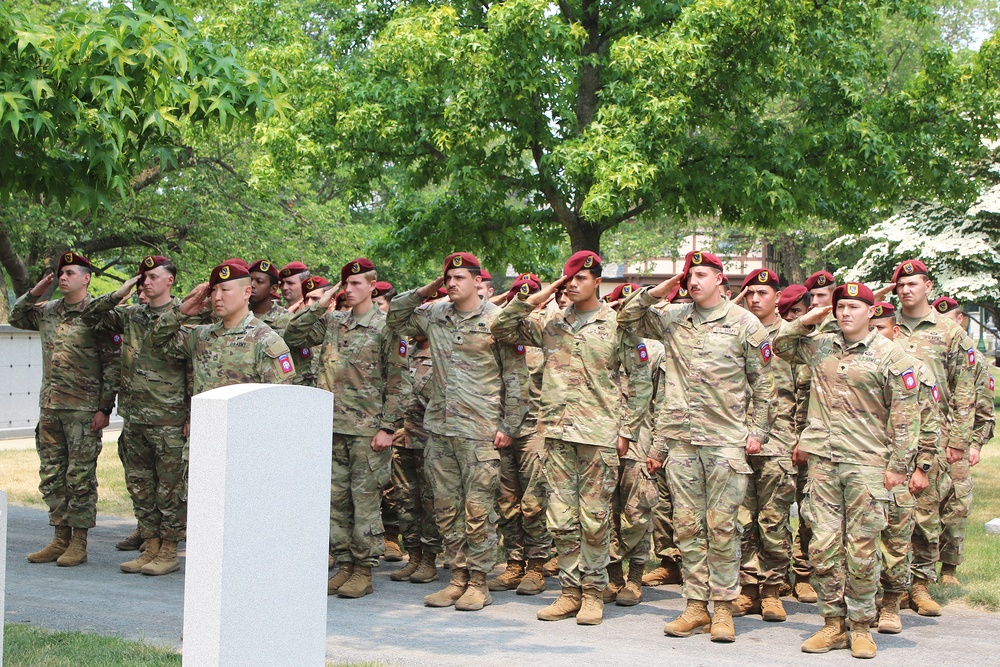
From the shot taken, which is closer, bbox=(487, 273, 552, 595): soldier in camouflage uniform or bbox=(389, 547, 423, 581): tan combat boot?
bbox=(487, 273, 552, 595): soldier in camouflage uniform

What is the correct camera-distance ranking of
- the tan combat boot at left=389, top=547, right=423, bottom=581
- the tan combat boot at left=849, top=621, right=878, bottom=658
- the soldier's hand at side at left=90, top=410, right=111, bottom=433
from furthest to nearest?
the soldier's hand at side at left=90, top=410, right=111, bottom=433, the tan combat boot at left=389, top=547, right=423, bottom=581, the tan combat boot at left=849, top=621, right=878, bottom=658

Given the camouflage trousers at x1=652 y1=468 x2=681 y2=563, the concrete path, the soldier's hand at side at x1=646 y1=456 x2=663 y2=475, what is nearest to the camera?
the concrete path

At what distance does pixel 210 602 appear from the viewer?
365 cm

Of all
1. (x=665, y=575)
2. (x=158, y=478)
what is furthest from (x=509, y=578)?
(x=158, y=478)

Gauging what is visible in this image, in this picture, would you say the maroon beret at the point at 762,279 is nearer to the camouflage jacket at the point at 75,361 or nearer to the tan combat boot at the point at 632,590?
the tan combat boot at the point at 632,590

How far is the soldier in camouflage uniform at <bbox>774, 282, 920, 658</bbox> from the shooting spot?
687 cm

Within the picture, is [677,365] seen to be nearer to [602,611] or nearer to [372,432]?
[602,611]

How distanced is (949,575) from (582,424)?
352 cm

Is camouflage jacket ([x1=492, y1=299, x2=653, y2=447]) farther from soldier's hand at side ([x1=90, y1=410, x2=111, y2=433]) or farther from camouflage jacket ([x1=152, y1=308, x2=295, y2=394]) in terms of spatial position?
soldier's hand at side ([x1=90, y1=410, x2=111, y2=433])

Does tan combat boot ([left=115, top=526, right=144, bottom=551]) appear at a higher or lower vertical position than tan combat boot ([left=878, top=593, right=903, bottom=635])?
higher

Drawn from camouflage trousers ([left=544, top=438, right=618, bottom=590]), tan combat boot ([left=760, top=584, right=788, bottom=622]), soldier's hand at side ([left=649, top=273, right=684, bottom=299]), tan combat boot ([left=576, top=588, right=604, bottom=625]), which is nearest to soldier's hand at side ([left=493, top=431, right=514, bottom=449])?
camouflage trousers ([left=544, top=438, right=618, bottom=590])

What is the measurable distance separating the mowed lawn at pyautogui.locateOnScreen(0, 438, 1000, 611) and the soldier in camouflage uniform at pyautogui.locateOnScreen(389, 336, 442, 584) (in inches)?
148

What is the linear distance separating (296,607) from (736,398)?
13.4 feet

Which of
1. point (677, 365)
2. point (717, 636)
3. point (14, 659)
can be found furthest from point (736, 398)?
point (14, 659)
